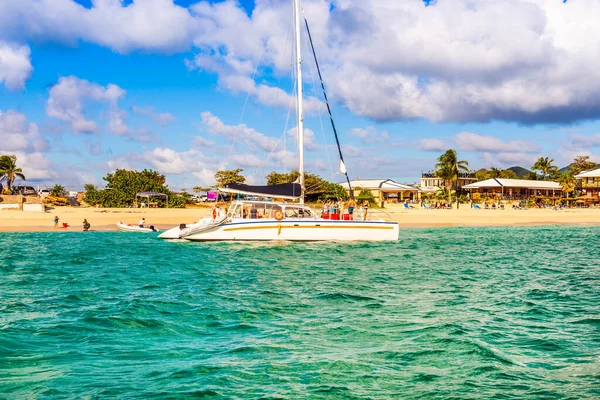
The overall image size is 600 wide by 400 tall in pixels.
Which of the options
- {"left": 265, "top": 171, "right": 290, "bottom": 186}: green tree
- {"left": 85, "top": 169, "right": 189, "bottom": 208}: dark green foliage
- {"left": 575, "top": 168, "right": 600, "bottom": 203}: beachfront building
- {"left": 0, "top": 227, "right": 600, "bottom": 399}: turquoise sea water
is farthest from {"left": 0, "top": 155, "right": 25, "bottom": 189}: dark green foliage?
{"left": 575, "top": 168, "right": 600, "bottom": 203}: beachfront building

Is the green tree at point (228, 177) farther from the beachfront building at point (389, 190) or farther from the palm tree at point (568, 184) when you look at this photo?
the palm tree at point (568, 184)

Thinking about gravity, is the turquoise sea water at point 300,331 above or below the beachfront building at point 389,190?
below

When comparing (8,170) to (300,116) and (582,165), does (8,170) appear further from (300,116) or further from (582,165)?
(582,165)

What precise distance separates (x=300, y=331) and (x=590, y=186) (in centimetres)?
9443

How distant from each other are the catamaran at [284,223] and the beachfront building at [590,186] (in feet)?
225

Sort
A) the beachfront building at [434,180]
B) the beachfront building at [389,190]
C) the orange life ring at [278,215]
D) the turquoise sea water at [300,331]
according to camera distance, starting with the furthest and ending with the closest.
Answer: the beachfront building at [434,180] < the beachfront building at [389,190] < the orange life ring at [278,215] < the turquoise sea water at [300,331]

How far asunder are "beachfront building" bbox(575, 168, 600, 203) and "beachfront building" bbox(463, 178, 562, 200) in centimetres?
419

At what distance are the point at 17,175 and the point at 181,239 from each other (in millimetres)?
54669

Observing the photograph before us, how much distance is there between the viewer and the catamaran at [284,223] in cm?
2936

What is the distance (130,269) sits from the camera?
2061 centimetres

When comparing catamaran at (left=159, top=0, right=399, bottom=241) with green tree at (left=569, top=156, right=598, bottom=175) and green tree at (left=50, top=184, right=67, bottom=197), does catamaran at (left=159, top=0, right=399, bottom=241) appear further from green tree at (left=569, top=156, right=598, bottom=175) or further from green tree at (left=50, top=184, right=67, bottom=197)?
green tree at (left=569, top=156, right=598, bottom=175)

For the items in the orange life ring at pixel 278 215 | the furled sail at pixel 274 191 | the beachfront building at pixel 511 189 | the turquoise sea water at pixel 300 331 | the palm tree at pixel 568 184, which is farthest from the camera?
the palm tree at pixel 568 184

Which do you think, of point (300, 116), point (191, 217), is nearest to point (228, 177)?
point (191, 217)

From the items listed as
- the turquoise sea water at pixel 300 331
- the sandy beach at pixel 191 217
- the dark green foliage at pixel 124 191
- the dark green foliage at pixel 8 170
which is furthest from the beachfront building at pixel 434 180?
the turquoise sea water at pixel 300 331
